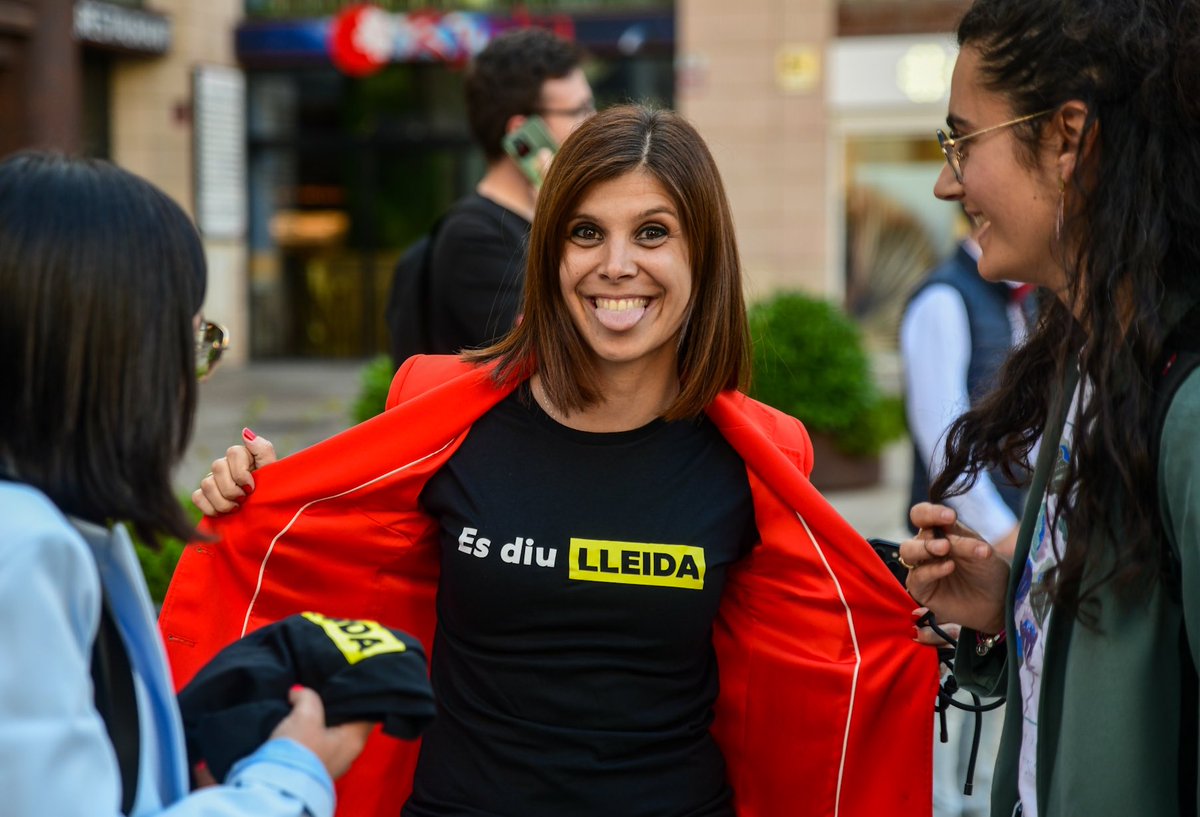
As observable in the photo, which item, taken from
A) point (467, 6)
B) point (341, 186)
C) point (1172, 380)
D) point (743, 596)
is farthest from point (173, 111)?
point (1172, 380)

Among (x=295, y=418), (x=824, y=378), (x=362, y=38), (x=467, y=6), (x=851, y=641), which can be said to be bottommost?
(x=295, y=418)

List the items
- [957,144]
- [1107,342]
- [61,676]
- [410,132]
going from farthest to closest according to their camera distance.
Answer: [410,132] < [957,144] < [1107,342] < [61,676]

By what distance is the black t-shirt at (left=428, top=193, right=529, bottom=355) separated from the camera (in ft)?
12.5

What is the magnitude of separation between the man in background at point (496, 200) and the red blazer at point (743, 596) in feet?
3.37

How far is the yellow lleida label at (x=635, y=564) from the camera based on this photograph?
2.47 m

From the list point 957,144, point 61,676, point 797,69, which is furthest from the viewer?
point 797,69

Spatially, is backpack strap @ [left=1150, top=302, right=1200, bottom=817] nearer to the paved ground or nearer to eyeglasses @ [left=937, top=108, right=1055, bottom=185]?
eyeglasses @ [left=937, top=108, right=1055, bottom=185]

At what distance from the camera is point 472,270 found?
3848mm

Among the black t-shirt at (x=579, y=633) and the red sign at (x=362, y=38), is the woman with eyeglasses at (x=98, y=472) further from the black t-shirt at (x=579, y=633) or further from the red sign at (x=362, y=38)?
the red sign at (x=362, y=38)

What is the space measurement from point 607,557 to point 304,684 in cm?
77

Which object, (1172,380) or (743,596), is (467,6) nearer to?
(743,596)

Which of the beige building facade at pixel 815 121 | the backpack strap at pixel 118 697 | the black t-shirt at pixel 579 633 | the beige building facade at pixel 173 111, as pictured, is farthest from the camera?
the beige building facade at pixel 173 111

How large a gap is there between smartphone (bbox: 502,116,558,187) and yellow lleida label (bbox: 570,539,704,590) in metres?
1.73

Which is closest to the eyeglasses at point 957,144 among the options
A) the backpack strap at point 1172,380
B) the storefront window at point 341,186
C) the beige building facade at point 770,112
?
the backpack strap at point 1172,380
